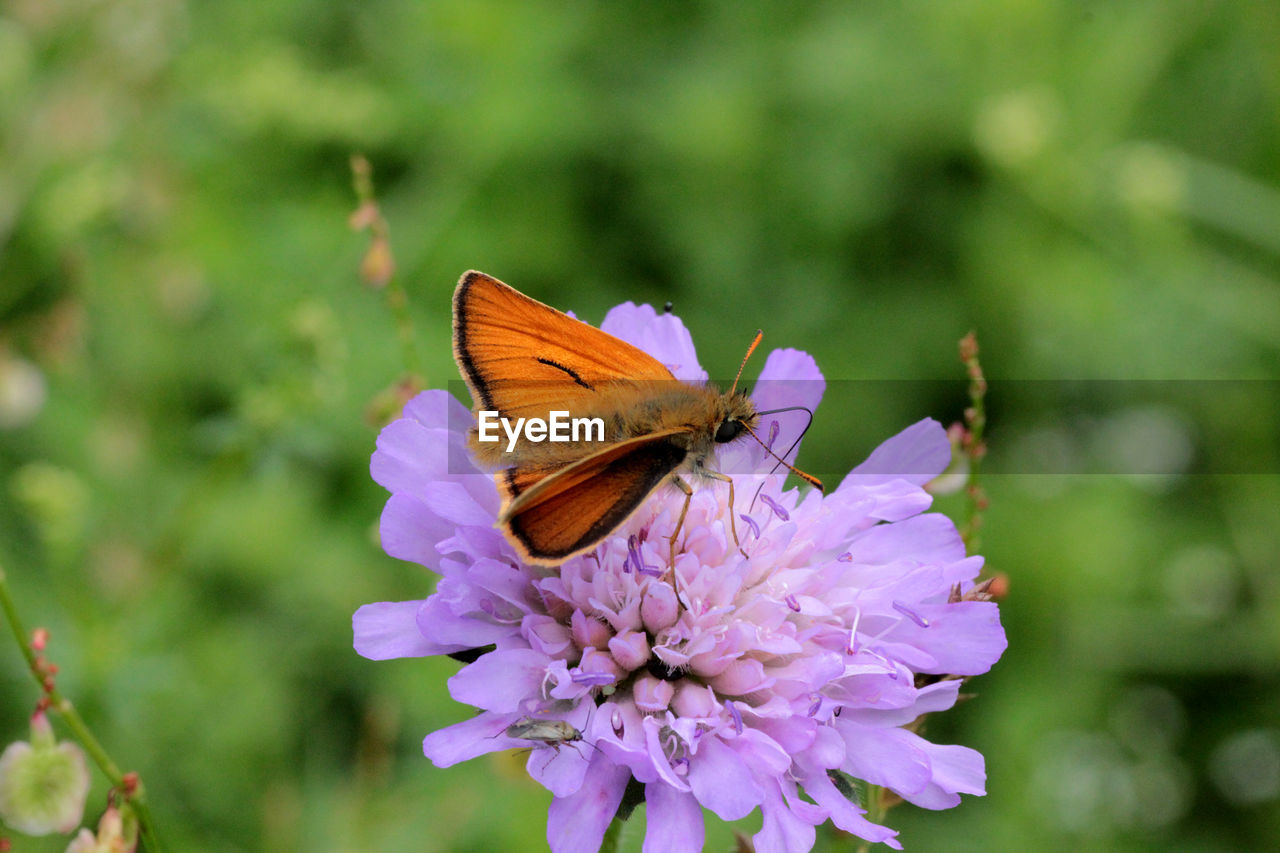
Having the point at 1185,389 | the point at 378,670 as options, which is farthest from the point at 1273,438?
the point at 378,670

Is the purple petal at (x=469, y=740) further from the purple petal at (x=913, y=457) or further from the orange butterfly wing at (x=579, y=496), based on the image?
the purple petal at (x=913, y=457)

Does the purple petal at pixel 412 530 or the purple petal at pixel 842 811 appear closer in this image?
the purple petal at pixel 842 811

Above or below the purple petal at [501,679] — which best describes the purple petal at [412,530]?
above

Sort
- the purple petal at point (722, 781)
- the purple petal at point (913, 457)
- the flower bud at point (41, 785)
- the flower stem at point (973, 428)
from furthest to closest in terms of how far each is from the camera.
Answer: the purple petal at point (913, 457), the flower stem at point (973, 428), the flower bud at point (41, 785), the purple petal at point (722, 781)

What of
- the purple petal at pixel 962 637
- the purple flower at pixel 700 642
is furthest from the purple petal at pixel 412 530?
the purple petal at pixel 962 637

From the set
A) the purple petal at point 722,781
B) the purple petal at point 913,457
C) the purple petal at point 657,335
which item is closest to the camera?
the purple petal at point 722,781

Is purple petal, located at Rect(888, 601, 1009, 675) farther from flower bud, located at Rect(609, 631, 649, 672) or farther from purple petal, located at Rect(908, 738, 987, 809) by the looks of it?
flower bud, located at Rect(609, 631, 649, 672)

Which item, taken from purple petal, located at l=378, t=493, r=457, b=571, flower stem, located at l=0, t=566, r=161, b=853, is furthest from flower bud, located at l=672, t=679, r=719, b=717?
flower stem, located at l=0, t=566, r=161, b=853
